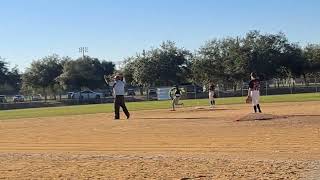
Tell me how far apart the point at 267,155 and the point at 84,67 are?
85.5 metres

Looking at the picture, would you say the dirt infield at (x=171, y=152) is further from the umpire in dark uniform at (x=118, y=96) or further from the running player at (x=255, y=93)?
the umpire in dark uniform at (x=118, y=96)

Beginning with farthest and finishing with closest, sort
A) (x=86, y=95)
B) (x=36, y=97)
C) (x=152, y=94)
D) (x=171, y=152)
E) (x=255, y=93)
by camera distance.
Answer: (x=36, y=97) < (x=152, y=94) < (x=86, y=95) < (x=255, y=93) < (x=171, y=152)

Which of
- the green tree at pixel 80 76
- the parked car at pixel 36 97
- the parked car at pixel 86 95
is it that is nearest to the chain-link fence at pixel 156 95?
the parked car at pixel 86 95

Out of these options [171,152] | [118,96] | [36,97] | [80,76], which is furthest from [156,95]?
[171,152]

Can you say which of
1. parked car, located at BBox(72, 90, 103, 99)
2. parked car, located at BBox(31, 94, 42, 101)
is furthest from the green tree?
parked car, located at BBox(72, 90, 103, 99)

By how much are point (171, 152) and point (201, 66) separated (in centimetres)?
7155

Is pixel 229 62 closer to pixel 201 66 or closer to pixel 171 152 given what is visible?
pixel 201 66

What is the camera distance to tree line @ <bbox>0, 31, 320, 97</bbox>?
265 ft

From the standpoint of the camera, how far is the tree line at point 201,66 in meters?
80.8

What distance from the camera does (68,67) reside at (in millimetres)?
93250

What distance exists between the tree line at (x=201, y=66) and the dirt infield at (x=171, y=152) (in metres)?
60.7

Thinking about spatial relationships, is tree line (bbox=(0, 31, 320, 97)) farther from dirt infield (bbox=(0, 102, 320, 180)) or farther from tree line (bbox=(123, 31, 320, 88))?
dirt infield (bbox=(0, 102, 320, 180))

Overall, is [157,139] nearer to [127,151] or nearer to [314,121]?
[127,151]

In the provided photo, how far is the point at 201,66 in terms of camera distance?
8388 centimetres
